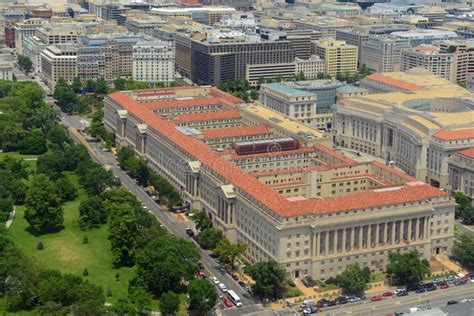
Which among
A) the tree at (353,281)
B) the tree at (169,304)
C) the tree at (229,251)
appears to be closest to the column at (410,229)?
the tree at (353,281)

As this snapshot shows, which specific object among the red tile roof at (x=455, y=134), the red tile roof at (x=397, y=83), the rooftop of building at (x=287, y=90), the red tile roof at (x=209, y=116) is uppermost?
the red tile roof at (x=397, y=83)

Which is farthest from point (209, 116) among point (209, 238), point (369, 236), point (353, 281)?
point (353, 281)

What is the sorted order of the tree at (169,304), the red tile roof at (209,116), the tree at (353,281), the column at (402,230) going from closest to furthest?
the tree at (169,304) → the tree at (353,281) → the column at (402,230) → the red tile roof at (209,116)

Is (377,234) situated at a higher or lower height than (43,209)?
higher

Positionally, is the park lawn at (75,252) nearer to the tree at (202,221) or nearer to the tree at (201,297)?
the tree at (201,297)

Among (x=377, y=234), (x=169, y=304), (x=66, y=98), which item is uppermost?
(x=66, y=98)

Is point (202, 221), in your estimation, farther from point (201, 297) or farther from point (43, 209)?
point (201, 297)
